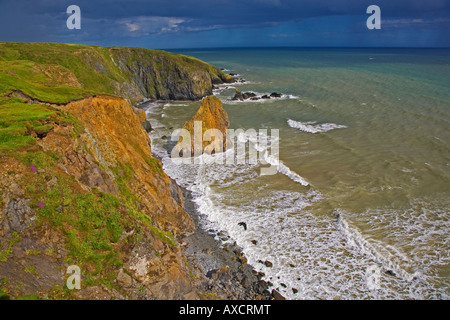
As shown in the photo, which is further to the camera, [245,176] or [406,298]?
[245,176]

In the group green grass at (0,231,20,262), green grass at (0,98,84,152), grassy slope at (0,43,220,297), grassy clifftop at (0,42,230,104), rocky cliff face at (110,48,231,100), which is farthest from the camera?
rocky cliff face at (110,48,231,100)

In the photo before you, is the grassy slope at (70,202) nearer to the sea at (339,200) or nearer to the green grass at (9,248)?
the green grass at (9,248)

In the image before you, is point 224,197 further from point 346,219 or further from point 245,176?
point 346,219

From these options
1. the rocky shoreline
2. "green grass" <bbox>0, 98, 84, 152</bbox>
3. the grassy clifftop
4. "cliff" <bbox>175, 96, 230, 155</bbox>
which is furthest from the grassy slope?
"cliff" <bbox>175, 96, 230, 155</bbox>

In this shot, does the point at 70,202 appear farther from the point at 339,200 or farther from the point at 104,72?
the point at 104,72

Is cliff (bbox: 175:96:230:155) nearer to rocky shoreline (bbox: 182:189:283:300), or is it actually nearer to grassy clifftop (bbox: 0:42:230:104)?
grassy clifftop (bbox: 0:42:230:104)

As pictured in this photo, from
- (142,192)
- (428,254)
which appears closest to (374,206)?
(428,254)

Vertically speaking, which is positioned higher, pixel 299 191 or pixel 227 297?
pixel 299 191
